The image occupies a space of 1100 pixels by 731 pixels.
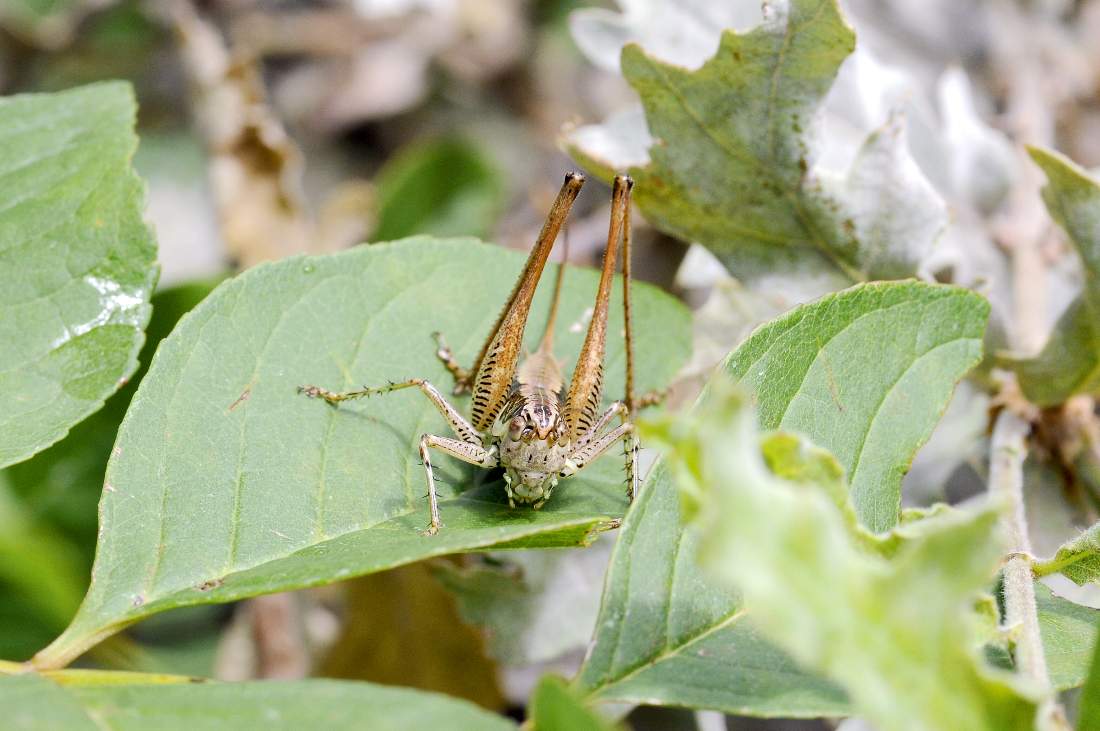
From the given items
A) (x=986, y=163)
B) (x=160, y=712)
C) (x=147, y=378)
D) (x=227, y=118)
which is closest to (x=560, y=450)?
(x=147, y=378)

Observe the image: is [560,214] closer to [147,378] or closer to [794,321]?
[794,321]

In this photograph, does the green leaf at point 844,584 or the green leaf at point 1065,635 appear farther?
the green leaf at point 1065,635

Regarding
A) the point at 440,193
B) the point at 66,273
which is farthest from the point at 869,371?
the point at 440,193

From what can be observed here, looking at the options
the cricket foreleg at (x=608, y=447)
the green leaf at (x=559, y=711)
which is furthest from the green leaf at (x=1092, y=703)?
the cricket foreleg at (x=608, y=447)

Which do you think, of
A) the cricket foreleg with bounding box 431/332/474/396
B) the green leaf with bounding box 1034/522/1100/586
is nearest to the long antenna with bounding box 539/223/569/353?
the cricket foreleg with bounding box 431/332/474/396

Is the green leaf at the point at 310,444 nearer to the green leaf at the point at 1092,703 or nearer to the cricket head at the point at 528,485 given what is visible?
the cricket head at the point at 528,485

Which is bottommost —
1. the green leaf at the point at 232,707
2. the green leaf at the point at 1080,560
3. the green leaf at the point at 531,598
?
the green leaf at the point at 531,598

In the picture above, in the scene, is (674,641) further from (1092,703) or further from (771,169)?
(771,169)
